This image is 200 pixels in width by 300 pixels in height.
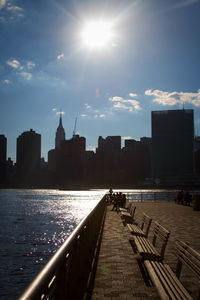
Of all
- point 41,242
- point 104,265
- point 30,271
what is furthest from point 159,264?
point 41,242

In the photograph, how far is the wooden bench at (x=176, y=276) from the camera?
4473mm

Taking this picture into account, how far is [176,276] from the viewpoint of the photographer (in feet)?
18.3

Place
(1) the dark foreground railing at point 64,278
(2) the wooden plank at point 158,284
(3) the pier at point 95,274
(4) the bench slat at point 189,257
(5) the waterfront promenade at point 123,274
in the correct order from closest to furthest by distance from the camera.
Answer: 1. (1) the dark foreground railing at point 64,278
2. (3) the pier at point 95,274
3. (2) the wooden plank at point 158,284
4. (4) the bench slat at point 189,257
5. (5) the waterfront promenade at point 123,274

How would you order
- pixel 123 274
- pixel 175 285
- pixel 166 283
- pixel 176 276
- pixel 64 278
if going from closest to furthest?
pixel 64 278 → pixel 175 285 → pixel 166 283 → pixel 176 276 → pixel 123 274

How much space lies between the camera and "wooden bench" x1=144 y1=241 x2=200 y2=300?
4473 mm

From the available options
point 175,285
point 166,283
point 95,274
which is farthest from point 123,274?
point 175,285

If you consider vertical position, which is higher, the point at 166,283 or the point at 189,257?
the point at 189,257

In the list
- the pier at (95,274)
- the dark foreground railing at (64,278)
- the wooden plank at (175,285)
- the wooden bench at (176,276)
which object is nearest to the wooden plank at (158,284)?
the wooden bench at (176,276)

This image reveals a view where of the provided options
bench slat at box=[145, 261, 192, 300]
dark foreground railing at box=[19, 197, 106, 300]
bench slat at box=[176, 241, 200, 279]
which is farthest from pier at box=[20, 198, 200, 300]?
bench slat at box=[176, 241, 200, 279]

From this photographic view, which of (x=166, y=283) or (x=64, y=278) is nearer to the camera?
(x=64, y=278)

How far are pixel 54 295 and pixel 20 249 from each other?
21.7 m

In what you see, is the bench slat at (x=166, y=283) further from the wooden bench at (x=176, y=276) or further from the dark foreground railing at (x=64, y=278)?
the dark foreground railing at (x=64, y=278)

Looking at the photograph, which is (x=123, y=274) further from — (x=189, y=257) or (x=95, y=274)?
(x=189, y=257)

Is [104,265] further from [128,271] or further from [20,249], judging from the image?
[20,249]
